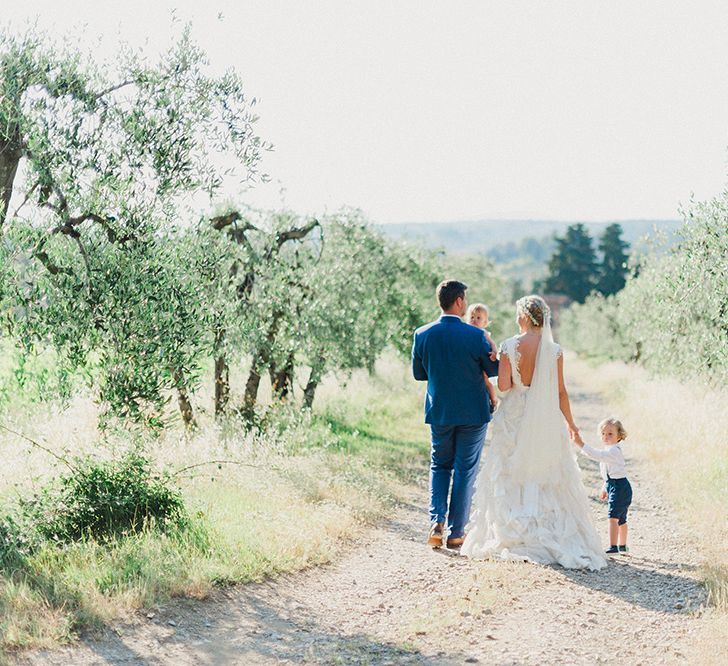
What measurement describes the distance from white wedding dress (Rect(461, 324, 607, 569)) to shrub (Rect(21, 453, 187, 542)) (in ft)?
10.2

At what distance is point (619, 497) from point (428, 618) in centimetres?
306

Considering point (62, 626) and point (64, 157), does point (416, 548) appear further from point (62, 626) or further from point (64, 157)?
point (64, 157)

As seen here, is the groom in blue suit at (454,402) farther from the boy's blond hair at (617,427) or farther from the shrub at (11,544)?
the shrub at (11,544)

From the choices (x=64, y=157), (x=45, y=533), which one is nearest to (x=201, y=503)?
(x=45, y=533)

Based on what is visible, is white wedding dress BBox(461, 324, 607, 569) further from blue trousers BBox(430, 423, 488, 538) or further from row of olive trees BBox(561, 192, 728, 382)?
row of olive trees BBox(561, 192, 728, 382)

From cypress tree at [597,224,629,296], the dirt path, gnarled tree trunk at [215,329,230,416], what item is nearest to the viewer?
the dirt path

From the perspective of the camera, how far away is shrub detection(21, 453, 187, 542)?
24.5ft

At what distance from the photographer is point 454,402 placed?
8398 millimetres

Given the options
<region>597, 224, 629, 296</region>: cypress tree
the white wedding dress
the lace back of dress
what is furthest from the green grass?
<region>597, 224, 629, 296</region>: cypress tree

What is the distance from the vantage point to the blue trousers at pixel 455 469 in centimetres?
847

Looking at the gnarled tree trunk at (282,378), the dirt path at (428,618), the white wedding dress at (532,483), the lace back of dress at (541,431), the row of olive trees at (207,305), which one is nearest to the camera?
the dirt path at (428,618)

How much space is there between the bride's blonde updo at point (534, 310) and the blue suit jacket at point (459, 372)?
504mm

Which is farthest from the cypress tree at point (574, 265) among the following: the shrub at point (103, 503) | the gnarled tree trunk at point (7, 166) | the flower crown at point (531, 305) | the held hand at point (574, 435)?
the gnarled tree trunk at point (7, 166)

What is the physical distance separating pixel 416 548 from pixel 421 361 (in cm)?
205
